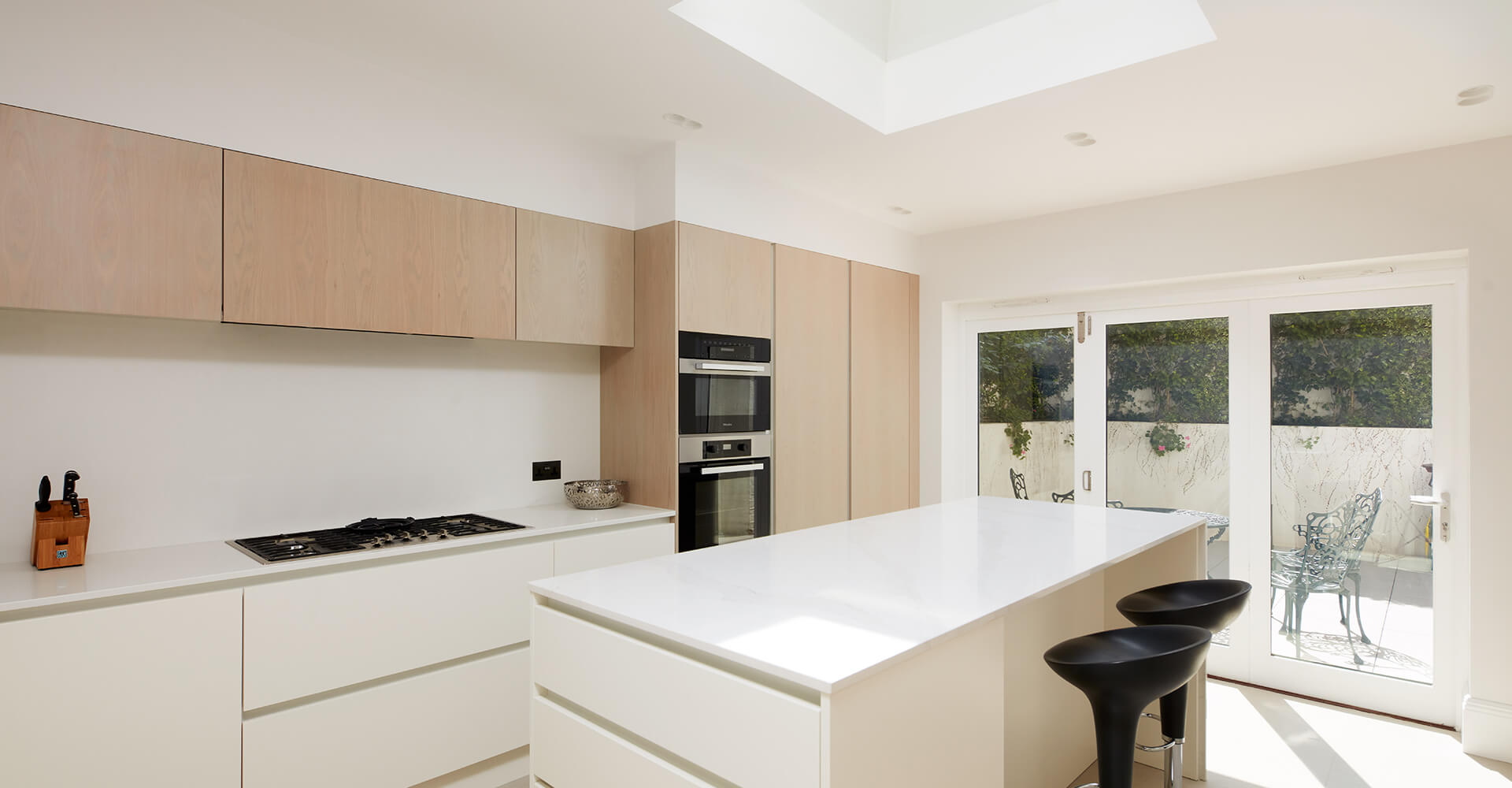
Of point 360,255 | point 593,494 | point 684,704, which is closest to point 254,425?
point 360,255

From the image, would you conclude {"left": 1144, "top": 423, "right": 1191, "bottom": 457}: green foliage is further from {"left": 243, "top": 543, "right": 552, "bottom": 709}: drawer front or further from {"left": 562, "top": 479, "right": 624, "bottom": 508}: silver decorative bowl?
{"left": 243, "top": 543, "right": 552, "bottom": 709}: drawer front

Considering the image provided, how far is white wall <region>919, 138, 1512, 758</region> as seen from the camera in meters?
2.94

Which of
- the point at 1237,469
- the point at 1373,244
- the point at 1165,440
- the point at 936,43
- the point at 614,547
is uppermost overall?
the point at 936,43

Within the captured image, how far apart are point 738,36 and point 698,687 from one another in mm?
2076

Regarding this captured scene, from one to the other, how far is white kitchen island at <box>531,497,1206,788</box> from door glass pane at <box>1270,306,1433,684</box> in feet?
6.64

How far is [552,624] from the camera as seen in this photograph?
160cm

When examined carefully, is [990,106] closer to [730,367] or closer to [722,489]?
[730,367]

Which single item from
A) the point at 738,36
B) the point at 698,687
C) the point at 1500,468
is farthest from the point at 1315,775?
the point at 738,36

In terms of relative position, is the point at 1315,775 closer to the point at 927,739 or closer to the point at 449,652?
the point at 927,739

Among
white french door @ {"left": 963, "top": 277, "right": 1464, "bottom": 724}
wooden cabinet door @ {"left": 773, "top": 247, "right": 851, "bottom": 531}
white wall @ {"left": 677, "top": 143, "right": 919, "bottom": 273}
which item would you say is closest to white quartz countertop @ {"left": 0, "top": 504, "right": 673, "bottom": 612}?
wooden cabinet door @ {"left": 773, "top": 247, "right": 851, "bottom": 531}

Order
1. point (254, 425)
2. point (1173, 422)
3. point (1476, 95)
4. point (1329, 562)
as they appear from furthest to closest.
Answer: point (1173, 422) → point (1329, 562) → point (1476, 95) → point (254, 425)

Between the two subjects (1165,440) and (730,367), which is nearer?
(730,367)

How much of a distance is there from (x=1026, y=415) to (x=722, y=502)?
2240 millimetres

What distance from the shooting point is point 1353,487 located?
3.49 metres
